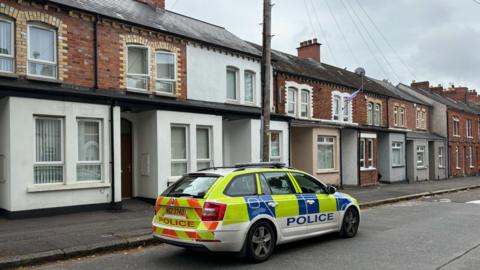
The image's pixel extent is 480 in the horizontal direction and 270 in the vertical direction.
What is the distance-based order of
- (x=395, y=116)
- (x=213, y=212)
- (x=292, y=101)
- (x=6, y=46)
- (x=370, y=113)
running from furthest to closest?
(x=395, y=116) < (x=370, y=113) < (x=292, y=101) < (x=6, y=46) < (x=213, y=212)

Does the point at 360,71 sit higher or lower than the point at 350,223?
higher

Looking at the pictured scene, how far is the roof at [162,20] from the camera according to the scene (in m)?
13.8

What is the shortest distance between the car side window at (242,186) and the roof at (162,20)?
8.25 metres

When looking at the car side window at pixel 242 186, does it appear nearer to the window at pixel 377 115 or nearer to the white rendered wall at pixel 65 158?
the white rendered wall at pixel 65 158

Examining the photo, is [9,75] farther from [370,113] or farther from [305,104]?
[370,113]

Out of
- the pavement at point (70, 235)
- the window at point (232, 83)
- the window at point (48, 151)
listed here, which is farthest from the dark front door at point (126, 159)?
the window at point (232, 83)

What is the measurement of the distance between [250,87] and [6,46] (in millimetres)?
9608

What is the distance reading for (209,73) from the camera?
16562 mm

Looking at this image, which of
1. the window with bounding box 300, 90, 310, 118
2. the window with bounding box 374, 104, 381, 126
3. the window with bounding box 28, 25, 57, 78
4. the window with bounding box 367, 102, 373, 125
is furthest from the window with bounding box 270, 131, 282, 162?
the window with bounding box 374, 104, 381, 126

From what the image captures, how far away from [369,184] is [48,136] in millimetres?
18453

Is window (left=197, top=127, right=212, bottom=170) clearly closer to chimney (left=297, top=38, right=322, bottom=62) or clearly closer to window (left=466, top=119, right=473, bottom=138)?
chimney (left=297, top=38, right=322, bottom=62)

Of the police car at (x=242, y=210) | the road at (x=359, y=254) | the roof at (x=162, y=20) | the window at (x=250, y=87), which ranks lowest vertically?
the road at (x=359, y=254)

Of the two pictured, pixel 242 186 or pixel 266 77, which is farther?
pixel 266 77

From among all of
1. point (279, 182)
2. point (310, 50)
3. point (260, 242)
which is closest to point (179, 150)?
point (279, 182)
